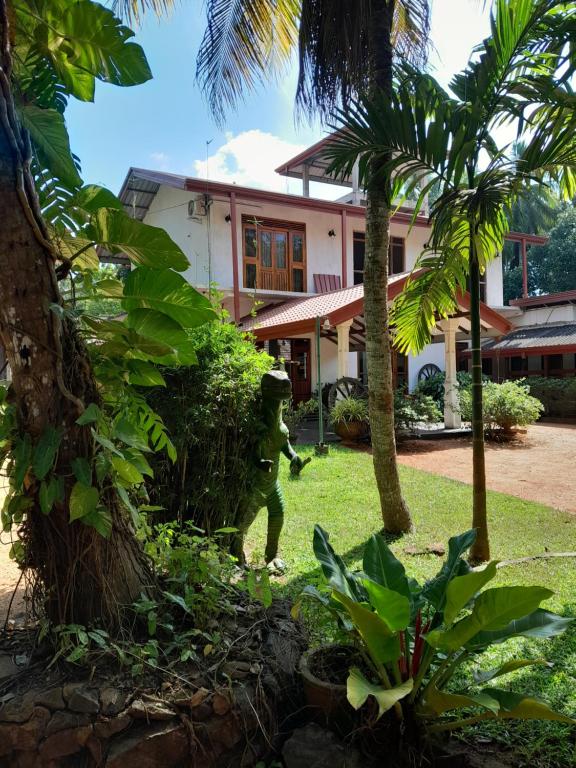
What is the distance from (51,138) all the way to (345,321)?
10.8 m

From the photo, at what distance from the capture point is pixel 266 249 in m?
18.1

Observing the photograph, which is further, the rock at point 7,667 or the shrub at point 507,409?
the shrub at point 507,409

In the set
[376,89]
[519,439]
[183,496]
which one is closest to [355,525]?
[183,496]

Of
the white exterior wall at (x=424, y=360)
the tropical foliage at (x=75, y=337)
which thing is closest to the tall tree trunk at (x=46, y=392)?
the tropical foliage at (x=75, y=337)

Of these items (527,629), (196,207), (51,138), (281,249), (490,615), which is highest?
(196,207)

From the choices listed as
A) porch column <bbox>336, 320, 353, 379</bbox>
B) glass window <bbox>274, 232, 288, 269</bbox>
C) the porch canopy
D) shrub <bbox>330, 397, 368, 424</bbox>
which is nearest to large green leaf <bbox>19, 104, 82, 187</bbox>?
the porch canopy

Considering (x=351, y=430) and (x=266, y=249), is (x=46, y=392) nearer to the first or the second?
(x=351, y=430)

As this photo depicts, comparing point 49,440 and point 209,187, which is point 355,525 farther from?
point 209,187

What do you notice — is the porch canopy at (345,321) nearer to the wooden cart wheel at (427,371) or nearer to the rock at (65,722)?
the wooden cart wheel at (427,371)

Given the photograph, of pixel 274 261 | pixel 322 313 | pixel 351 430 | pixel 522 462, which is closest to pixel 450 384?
pixel 351 430

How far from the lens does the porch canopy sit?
12.7 metres

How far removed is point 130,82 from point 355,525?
5284mm

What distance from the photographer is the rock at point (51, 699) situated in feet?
6.61

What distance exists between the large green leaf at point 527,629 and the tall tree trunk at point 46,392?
149 cm
